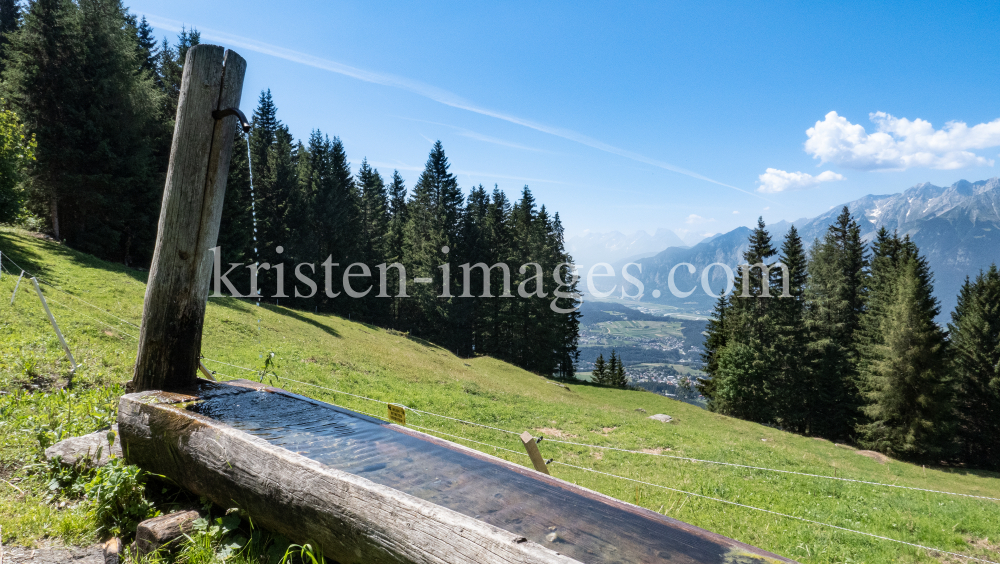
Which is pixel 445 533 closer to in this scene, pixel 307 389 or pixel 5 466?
pixel 5 466

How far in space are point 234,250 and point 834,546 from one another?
40966 millimetres

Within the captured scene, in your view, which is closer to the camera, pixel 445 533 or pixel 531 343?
pixel 445 533

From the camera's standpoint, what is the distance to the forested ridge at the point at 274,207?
82.7 ft

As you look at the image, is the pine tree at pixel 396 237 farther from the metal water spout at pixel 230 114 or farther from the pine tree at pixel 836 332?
the metal water spout at pixel 230 114

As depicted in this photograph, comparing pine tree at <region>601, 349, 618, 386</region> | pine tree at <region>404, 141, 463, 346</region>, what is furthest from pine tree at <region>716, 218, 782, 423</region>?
pine tree at <region>404, 141, 463, 346</region>

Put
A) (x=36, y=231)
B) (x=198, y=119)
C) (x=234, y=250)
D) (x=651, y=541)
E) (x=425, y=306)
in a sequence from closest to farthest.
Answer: (x=651, y=541) → (x=198, y=119) → (x=36, y=231) → (x=234, y=250) → (x=425, y=306)

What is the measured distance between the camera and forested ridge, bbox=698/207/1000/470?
32688 millimetres

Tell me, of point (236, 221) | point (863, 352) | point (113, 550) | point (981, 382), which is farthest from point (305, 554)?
point (981, 382)

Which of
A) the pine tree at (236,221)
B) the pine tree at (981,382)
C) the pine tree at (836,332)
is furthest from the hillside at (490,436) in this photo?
the pine tree at (981,382)

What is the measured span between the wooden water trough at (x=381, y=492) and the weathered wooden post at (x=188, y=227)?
0.36m

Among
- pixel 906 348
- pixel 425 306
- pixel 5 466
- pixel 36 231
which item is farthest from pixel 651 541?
pixel 425 306

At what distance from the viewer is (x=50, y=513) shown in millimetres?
3613

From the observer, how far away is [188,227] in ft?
14.0

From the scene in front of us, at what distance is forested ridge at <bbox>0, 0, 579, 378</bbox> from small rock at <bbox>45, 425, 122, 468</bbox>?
69.6ft
